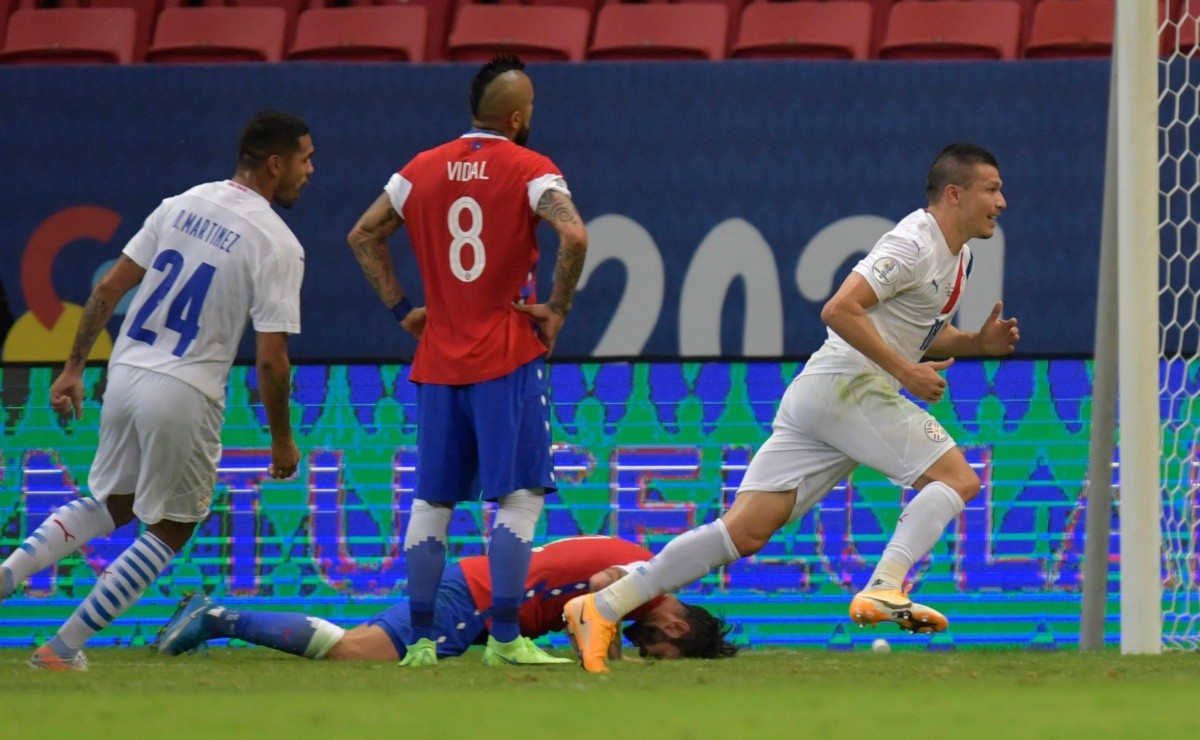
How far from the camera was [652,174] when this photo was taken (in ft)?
28.8

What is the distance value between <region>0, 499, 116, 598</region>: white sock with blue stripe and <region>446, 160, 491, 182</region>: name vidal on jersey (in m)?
1.44

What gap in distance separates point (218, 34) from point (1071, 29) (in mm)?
4449

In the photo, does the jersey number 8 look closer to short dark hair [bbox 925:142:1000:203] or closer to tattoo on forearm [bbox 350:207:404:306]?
tattoo on forearm [bbox 350:207:404:306]

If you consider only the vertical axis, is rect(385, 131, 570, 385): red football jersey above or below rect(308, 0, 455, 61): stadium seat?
below

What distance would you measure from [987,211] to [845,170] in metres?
3.36

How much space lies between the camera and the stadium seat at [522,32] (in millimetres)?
9414

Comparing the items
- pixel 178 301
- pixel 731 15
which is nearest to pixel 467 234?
pixel 178 301

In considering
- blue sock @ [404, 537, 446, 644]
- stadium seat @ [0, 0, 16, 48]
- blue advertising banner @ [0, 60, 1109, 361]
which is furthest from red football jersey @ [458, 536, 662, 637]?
stadium seat @ [0, 0, 16, 48]

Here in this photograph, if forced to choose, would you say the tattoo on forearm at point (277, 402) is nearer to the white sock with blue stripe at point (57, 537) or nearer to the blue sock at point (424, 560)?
Result: the blue sock at point (424, 560)

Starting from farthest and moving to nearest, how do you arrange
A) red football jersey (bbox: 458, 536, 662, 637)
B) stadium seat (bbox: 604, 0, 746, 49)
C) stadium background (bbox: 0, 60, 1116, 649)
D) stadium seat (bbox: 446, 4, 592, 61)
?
stadium seat (bbox: 604, 0, 746, 49)
stadium seat (bbox: 446, 4, 592, 61)
stadium background (bbox: 0, 60, 1116, 649)
red football jersey (bbox: 458, 536, 662, 637)

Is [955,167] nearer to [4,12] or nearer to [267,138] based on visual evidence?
[267,138]

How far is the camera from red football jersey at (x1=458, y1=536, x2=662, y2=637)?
221 inches

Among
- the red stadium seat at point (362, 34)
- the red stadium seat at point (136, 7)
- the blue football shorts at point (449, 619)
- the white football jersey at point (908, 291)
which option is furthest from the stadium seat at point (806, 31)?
the blue football shorts at point (449, 619)

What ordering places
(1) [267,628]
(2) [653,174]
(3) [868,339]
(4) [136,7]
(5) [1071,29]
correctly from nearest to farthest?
(3) [868,339] < (1) [267,628] < (2) [653,174] < (5) [1071,29] < (4) [136,7]
